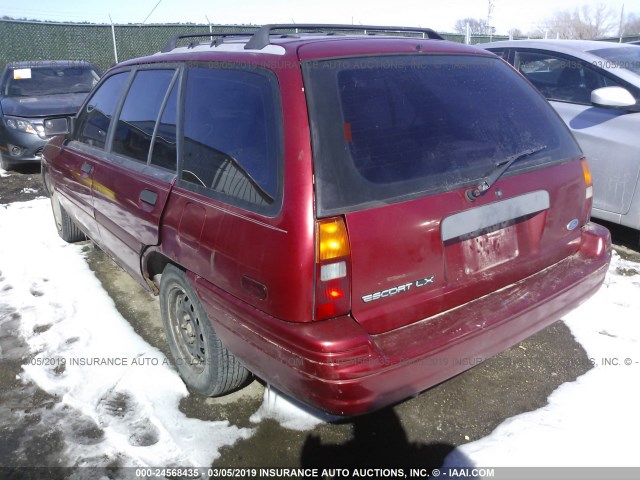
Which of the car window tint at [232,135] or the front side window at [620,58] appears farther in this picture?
the front side window at [620,58]

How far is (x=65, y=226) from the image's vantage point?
4.94 metres

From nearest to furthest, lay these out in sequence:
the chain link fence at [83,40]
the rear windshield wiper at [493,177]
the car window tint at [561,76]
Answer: the rear windshield wiper at [493,177] → the car window tint at [561,76] → the chain link fence at [83,40]

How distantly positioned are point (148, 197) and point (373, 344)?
1.48 m

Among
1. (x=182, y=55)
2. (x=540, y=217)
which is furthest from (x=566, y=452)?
(x=182, y=55)

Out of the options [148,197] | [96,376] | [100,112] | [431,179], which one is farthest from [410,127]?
[100,112]

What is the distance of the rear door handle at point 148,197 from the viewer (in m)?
2.71

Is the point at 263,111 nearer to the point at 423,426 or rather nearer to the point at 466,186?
the point at 466,186

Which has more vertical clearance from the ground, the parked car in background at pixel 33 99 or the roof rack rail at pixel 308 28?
the roof rack rail at pixel 308 28

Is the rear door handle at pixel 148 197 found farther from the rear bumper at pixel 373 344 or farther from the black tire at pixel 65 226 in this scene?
the black tire at pixel 65 226

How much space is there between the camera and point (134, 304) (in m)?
3.87

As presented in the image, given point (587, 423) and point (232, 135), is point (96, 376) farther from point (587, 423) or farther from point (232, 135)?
point (587, 423)

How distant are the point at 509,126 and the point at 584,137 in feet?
7.74

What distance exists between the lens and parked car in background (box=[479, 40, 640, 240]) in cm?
412

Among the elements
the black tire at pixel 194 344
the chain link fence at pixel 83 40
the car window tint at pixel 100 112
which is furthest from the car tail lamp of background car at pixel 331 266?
the chain link fence at pixel 83 40
